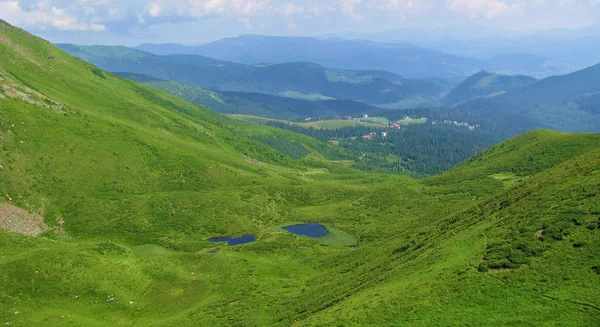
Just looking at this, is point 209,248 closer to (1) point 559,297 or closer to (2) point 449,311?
(2) point 449,311

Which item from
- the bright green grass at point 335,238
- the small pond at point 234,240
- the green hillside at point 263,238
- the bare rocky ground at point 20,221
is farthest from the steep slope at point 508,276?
the bare rocky ground at point 20,221

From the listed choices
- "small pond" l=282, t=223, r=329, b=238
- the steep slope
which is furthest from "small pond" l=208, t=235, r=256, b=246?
the steep slope

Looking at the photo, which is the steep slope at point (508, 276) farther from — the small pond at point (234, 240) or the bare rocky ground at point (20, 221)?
the bare rocky ground at point (20, 221)

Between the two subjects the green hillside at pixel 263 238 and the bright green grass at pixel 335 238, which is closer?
the green hillside at pixel 263 238

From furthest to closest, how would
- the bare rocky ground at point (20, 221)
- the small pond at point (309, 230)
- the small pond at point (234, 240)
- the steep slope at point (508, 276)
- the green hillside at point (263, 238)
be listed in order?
the small pond at point (309, 230) < the small pond at point (234, 240) < the bare rocky ground at point (20, 221) < the green hillside at point (263, 238) < the steep slope at point (508, 276)

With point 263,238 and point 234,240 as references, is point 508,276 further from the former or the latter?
point 234,240

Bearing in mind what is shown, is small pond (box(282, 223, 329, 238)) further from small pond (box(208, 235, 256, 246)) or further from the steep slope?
the steep slope

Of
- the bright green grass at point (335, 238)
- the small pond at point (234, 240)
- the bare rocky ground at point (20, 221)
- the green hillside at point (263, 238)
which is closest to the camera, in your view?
the green hillside at point (263, 238)
